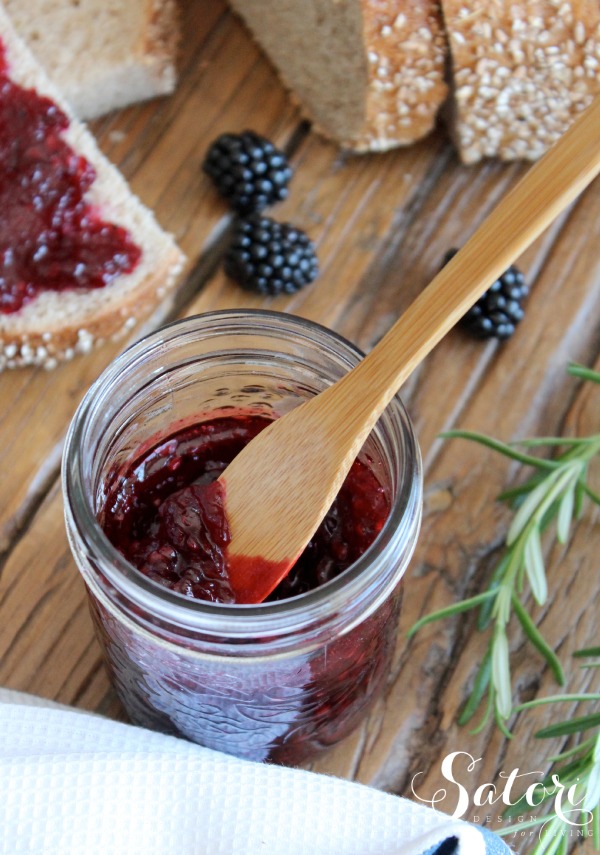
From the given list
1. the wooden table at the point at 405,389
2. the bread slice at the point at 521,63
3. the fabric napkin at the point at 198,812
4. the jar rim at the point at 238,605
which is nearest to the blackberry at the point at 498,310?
the wooden table at the point at 405,389

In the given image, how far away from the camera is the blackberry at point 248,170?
1.90 m

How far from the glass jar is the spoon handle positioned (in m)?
0.06

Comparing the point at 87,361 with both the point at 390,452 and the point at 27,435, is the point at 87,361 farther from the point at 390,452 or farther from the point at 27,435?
the point at 390,452

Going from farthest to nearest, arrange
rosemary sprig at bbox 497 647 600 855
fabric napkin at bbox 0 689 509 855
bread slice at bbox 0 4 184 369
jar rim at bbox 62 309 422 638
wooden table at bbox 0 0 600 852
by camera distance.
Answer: bread slice at bbox 0 4 184 369 → wooden table at bbox 0 0 600 852 → rosemary sprig at bbox 497 647 600 855 → fabric napkin at bbox 0 689 509 855 → jar rim at bbox 62 309 422 638

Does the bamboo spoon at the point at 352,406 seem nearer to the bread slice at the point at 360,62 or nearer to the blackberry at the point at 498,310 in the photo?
A: the blackberry at the point at 498,310

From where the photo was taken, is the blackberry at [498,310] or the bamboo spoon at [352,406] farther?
the blackberry at [498,310]

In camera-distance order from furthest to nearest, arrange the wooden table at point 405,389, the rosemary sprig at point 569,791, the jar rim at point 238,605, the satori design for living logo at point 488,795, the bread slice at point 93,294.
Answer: the bread slice at point 93,294
the wooden table at point 405,389
the satori design for living logo at point 488,795
the rosemary sprig at point 569,791
the jar rim at point 238,605

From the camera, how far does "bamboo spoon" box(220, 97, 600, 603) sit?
110 cm

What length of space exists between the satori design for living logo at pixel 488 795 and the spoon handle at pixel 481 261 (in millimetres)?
645

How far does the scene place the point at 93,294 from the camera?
1.84 meters

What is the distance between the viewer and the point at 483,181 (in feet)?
6.57

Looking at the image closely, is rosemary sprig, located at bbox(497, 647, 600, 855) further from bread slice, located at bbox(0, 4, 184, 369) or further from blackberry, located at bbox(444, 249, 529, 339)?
bread slice, located at bbox(0, 4, 184, 369)

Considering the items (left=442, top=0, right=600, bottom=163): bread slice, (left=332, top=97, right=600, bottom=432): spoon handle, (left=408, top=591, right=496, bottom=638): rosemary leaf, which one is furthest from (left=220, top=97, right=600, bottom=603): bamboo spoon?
(left=442, top=0, right=600, bottom=163): bread slice

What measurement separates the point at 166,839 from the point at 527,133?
1.38 m
